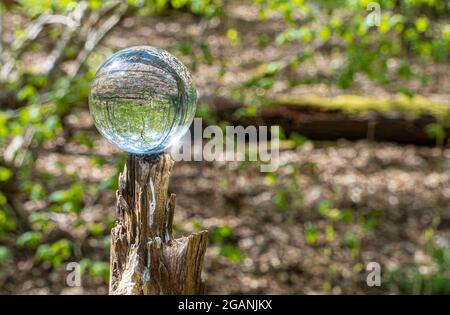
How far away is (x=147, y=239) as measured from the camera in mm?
2055

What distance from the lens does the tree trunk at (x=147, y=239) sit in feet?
6.67

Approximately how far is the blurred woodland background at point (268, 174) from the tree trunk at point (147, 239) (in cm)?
140

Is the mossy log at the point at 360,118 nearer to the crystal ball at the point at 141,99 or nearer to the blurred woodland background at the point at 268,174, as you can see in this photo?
the blurred woodland background at the point at 268,174

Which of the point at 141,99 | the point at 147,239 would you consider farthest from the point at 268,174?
the point at 141,99

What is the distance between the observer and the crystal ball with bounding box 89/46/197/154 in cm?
190

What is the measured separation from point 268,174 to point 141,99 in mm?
2689

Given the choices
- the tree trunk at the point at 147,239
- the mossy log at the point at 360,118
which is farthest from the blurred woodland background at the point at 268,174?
the tree trunk at the point at 147,239

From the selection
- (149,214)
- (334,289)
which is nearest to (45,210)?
(334,289)

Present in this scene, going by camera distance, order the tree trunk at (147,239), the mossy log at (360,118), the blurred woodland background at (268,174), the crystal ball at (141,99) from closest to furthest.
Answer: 1. the crystal ball at (141,99)
2. the tree trunk at (147,239)
3. the blurred woodland background at (268,174)
4. the mossy log at (360,118)

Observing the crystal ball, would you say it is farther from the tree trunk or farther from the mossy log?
the mossy log

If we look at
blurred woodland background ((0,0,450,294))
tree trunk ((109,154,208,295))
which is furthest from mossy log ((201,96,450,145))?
tree trunk ((109,154,208,295))

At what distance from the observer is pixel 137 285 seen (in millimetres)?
2016
